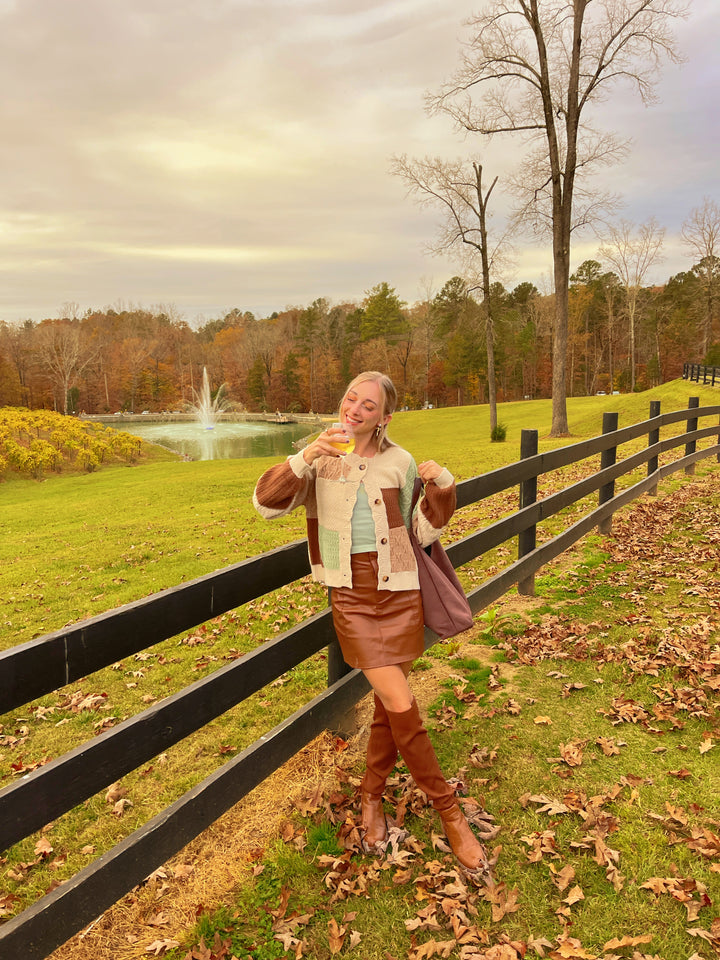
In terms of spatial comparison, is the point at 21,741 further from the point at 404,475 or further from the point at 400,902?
the point at 404,475

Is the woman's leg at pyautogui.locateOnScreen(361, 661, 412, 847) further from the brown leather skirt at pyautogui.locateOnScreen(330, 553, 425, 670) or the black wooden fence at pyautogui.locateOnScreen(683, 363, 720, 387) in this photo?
the black wooden fence at pyautogui.locateOnScreen(683, 363, 720, 387)

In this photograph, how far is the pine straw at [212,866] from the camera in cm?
256

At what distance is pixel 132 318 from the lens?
113 metres

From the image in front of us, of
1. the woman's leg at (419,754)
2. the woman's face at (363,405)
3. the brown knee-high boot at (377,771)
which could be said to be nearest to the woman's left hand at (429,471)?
the woman's face at (363,405)

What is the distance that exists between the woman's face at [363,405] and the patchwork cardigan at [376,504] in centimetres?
18

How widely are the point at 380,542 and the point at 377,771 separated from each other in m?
1.23

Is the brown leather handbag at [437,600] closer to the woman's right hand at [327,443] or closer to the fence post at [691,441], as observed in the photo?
the woman's right hand at [327,443]

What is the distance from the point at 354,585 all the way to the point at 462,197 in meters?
29.8

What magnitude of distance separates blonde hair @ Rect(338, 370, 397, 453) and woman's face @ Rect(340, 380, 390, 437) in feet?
0.05

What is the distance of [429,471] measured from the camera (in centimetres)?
259

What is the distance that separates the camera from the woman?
8.60ft

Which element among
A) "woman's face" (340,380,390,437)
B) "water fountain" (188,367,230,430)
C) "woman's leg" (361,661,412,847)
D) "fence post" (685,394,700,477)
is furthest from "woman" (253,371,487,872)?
"water fountain" (188,367,230,430)

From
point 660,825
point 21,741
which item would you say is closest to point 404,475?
point 660,825

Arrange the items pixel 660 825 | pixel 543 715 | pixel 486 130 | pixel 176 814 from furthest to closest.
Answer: pixel 486 130, pixel 543 715, pixel 660 825, pixel 176 814
